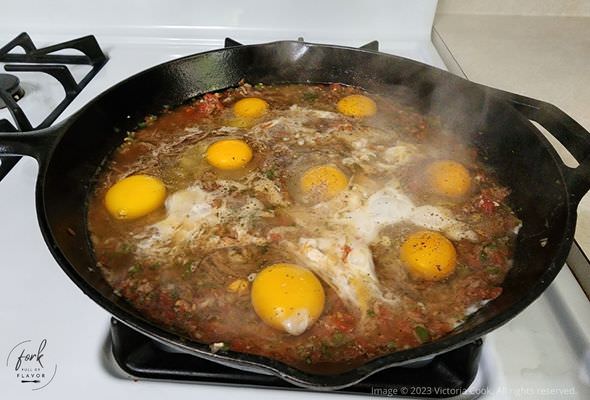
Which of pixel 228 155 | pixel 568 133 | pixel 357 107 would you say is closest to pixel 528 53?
pixel 357 107

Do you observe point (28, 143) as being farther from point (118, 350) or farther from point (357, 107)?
point (357, 107)

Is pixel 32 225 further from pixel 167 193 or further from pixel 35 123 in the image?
pixel 35 123

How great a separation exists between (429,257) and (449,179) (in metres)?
0.48

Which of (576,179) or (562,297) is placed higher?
(576,179)

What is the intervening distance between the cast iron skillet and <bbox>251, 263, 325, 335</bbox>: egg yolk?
364mm

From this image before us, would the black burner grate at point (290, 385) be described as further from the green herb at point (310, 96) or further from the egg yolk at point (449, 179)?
the green herb at point (310, 96)

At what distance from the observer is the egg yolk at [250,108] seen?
248 cm

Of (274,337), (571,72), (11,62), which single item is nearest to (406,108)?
(571,72)

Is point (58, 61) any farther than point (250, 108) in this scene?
Yes

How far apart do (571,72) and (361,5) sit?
→ 132 cm

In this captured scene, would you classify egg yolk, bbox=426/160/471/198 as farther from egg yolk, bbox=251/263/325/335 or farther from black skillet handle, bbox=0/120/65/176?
black skillet handle, bbox=0/120/65/176

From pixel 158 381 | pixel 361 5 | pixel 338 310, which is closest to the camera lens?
pixel 158 381

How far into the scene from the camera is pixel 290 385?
4.67ft

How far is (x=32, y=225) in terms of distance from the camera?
1903 mm
